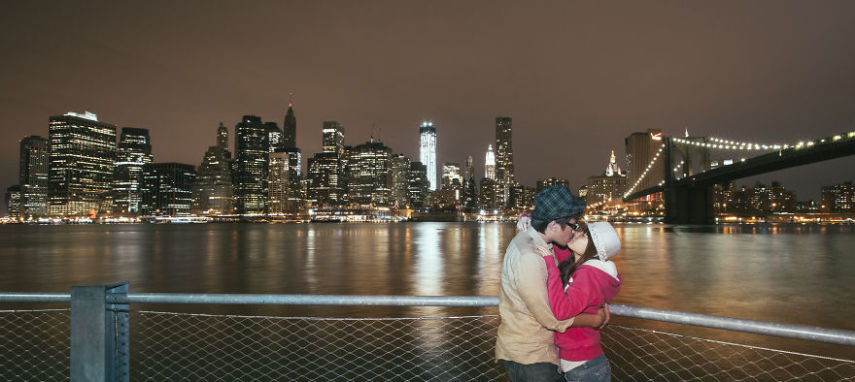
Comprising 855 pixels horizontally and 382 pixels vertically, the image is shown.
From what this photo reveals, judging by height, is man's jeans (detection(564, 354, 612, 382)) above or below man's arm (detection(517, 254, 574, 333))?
below

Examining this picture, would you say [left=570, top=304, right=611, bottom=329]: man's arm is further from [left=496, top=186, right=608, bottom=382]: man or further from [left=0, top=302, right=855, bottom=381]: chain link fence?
[left=0, top=302, right=855, bottom=381]: chain link fence

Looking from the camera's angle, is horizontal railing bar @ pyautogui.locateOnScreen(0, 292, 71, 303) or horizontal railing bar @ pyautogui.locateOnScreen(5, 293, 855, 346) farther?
horizontal railing bar @ pyautogui.locateOnScreen(0, 292, 71, 303)

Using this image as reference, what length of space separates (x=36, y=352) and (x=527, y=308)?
8.95 meters

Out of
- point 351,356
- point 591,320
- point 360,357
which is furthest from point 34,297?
point 351,356

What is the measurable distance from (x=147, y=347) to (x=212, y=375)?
2366 millimetres

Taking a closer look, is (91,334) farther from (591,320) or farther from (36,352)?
(36,352)

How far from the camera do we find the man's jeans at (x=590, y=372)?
8.96 feet

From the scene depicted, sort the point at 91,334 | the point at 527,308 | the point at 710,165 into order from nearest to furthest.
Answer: the point at 527,308 < the point at 91,334 < the point at 710,165

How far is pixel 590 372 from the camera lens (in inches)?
108

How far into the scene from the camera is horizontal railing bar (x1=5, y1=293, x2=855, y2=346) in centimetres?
255

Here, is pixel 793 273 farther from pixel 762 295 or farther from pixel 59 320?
pixel 59 320

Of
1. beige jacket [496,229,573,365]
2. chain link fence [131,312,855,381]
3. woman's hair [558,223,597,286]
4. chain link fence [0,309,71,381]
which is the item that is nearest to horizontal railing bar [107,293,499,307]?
beige jacket [496,229,573,365]

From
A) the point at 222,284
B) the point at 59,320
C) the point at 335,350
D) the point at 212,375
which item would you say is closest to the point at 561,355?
the point at 212,375

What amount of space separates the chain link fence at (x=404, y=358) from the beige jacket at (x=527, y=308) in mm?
4037
